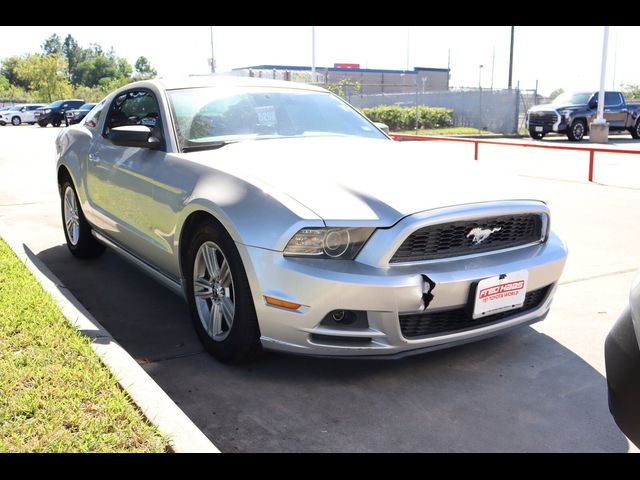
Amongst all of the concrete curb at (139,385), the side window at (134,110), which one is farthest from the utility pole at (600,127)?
the concrete curb at (139,385)

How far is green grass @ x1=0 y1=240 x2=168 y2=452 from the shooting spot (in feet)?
8.25

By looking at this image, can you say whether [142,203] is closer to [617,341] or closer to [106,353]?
[106,353]

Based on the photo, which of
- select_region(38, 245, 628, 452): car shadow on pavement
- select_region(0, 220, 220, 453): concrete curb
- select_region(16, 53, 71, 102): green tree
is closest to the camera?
select_region(0, 220, 220, 453): concrete curb

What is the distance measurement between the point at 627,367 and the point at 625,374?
24 millimetres

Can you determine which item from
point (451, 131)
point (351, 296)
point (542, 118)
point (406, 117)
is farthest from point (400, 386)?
point (406, 117)

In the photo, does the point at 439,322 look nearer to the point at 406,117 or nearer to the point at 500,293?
the point at 500,293

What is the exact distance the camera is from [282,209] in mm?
3125

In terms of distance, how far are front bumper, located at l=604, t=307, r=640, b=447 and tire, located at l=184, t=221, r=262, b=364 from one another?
176cm

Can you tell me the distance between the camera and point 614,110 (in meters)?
24.7

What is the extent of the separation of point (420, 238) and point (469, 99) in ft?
100

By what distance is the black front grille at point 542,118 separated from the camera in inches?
947

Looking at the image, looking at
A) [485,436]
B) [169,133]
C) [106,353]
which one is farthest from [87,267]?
[485,436]

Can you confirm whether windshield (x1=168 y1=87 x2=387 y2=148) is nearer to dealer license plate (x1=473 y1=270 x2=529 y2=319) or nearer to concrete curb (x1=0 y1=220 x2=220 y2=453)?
concrete curb (x1=0 y1=220 x2=220 y2=453)

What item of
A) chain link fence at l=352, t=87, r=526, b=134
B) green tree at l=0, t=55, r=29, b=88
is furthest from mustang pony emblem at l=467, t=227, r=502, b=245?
green tree at l=0, t=55, r=29, b=88
